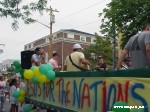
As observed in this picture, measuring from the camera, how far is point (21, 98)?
9891 millimetres

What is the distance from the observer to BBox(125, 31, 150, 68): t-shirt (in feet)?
17.2

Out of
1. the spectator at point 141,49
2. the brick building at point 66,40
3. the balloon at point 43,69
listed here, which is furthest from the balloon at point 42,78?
the brick building at point 66,40

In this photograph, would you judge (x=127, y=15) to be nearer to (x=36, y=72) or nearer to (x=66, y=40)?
(x=36, y=72)

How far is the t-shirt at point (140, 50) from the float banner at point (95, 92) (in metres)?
0.73

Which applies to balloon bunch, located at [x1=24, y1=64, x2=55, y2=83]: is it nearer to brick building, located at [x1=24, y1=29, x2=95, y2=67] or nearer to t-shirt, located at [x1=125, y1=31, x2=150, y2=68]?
t-shirt, located at [x1=125, y1=31, x2=150, y2=68]

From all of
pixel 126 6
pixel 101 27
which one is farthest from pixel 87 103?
pixel 101 27

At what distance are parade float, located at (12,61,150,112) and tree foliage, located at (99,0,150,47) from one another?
64.0ft

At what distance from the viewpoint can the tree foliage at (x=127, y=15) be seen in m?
26.5

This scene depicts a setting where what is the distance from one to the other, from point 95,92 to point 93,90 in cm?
8

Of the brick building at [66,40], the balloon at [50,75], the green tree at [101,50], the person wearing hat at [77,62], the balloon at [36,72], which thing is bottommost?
the balloon at [50,75]

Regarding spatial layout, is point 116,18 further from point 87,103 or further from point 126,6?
point 87,103

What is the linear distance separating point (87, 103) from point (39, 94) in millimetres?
3009

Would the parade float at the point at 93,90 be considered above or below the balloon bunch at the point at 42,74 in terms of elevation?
below

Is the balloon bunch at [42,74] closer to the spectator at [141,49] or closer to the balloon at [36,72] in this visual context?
the balloon at [36,72]
